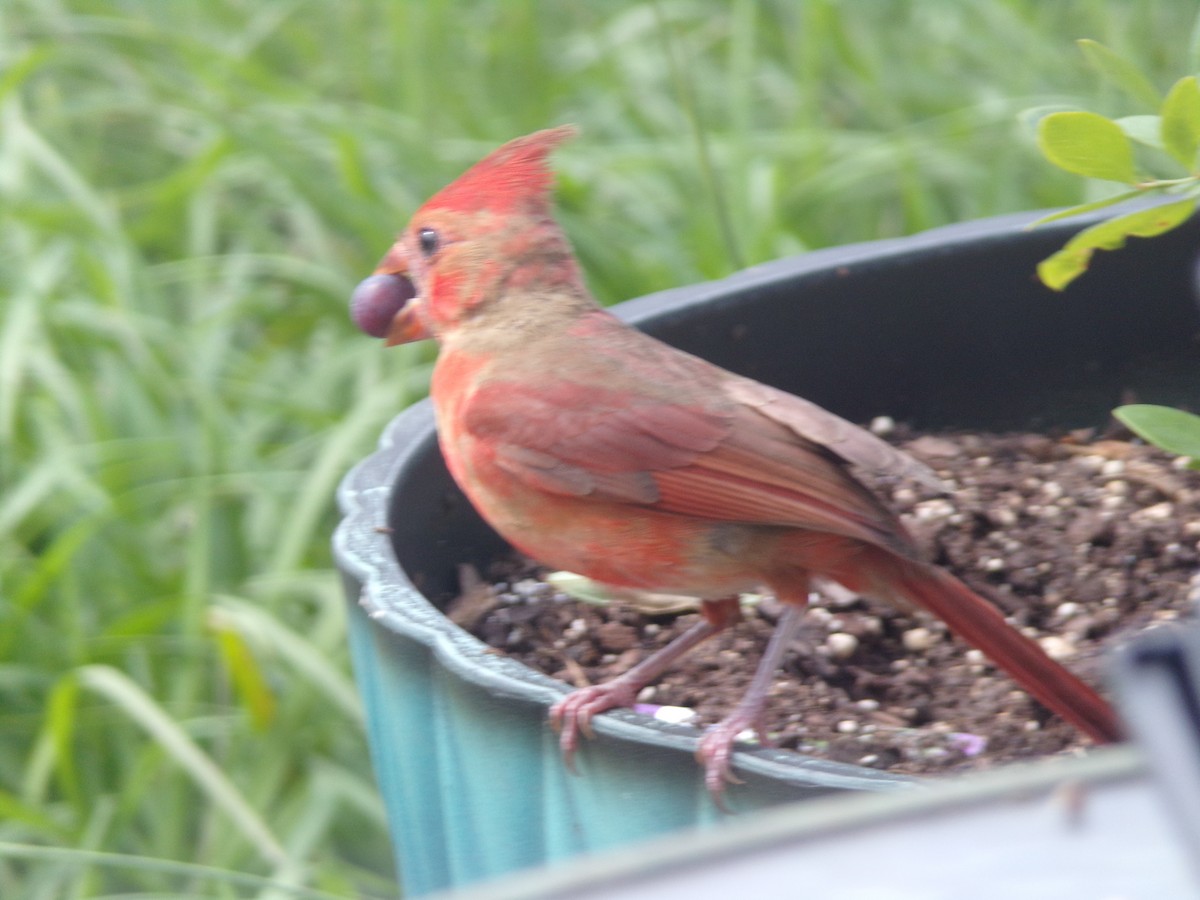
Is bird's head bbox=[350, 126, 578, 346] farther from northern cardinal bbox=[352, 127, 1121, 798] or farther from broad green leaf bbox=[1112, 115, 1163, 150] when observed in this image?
broad green leaf bbox=[1112, 115, 1163, 150]

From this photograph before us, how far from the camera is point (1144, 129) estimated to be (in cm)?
130

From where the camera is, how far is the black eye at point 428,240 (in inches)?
69.7


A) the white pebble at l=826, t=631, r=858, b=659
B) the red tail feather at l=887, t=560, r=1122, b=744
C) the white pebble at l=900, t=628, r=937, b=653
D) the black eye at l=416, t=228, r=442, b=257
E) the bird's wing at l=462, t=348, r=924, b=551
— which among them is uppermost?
the black eye at l=416, t=228, r=442, b=257

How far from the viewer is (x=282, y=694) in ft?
9.05

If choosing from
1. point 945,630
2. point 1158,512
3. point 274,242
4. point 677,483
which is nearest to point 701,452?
point 677,483

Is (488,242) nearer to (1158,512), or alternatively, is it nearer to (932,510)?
(932,510)

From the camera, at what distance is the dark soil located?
5.17ft

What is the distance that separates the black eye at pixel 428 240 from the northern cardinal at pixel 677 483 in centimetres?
11

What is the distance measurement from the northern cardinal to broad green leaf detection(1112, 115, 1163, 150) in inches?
13.9

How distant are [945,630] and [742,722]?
21.0 inches

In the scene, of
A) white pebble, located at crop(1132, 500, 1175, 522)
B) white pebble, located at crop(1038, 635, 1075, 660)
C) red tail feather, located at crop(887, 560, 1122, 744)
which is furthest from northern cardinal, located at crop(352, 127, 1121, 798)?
white pebble, located at crop(1132, 500, 1175, 522)

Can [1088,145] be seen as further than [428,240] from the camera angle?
No

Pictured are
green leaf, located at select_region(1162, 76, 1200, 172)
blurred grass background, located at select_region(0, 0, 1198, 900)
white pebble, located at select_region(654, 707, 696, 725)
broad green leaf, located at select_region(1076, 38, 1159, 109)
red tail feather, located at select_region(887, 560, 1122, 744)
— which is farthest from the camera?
blurred grass background, located at select_region(0, 0, 1198, 900)

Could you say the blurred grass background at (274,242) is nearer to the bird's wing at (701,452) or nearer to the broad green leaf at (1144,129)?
the bird's wing at (701,452)
